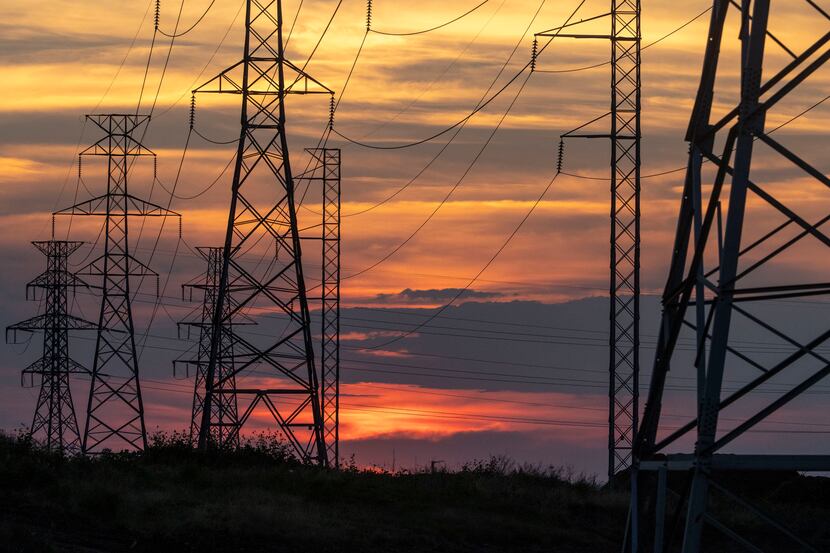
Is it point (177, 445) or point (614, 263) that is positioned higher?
point (614, 263)

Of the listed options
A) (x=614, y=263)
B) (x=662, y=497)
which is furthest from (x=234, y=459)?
(x=662, y=497)

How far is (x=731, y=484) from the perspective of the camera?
4531 centimetres

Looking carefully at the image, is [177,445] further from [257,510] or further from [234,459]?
[257,510]

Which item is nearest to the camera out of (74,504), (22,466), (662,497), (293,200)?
(662,497)

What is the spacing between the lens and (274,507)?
99.3 ft

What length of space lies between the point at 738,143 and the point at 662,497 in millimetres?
5364

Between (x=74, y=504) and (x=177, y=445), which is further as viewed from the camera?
(x=177, y=445)

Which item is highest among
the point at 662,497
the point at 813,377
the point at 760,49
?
the point at 760,49

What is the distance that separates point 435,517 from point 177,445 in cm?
1078

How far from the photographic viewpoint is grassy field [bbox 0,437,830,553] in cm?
2736

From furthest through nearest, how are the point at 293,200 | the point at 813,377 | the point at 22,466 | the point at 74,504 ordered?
the point at 293,200
the point at 22,466
the point at 74,504
the point at 813,377

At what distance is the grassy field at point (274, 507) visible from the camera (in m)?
27.4

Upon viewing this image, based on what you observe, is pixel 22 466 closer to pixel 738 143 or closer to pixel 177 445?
pixel 177 445

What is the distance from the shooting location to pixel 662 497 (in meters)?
17.3
